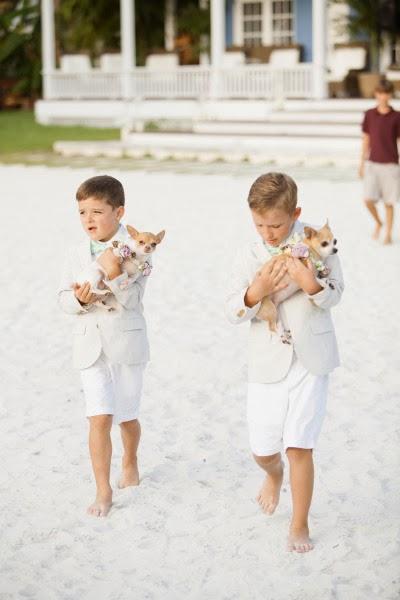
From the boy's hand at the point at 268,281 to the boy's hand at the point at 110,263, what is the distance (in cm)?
60

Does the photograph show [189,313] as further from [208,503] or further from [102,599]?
[102,599]

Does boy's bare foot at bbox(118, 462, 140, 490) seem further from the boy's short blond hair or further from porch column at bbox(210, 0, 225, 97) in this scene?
porch column at bbox(210, 0, 225, 97)

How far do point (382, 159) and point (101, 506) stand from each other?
7325 mm

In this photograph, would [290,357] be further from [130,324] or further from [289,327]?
[130,324]

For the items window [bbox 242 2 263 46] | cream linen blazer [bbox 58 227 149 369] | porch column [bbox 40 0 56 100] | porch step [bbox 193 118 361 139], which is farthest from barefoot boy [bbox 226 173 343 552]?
window [bbox 242 2 263 46]

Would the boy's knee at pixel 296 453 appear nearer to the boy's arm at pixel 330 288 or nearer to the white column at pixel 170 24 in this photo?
the boy's arm at pixel 330 288

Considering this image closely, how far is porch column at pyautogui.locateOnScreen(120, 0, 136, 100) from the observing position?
87.4 feet

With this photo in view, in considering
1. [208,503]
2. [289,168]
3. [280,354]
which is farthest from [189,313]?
[289,168]

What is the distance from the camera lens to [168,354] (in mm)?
7195

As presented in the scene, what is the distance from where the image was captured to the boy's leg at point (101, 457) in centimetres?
448

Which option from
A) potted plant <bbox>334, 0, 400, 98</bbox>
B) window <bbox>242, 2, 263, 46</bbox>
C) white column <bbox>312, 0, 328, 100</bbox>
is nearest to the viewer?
white column <bbox>312, 0, 328, 100</bbox>

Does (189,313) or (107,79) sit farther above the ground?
(107,79)

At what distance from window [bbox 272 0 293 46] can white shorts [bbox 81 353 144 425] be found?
25443mm

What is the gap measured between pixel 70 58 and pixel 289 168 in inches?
473
